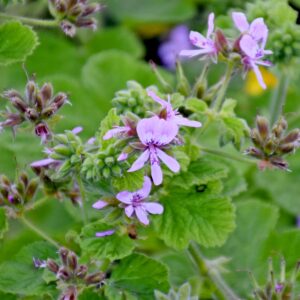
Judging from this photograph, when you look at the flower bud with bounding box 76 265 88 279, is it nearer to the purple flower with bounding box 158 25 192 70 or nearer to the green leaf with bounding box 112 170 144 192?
the green leaf with bounding box 112 170 144 192

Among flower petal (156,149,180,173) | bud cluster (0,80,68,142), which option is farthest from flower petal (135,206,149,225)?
bud cluster (0,80,68,142)

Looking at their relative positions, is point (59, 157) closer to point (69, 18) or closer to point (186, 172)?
point (186, 172)

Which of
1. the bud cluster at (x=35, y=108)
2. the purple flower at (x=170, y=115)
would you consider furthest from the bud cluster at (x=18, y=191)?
the purple flower at (x=170, y=115)

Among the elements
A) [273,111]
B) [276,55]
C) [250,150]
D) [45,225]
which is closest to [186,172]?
[250,150]

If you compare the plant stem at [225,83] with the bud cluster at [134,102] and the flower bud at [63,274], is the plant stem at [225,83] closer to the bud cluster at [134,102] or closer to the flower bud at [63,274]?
the bud cluster at [134,102]

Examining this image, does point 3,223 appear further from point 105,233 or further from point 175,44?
point 175,44
